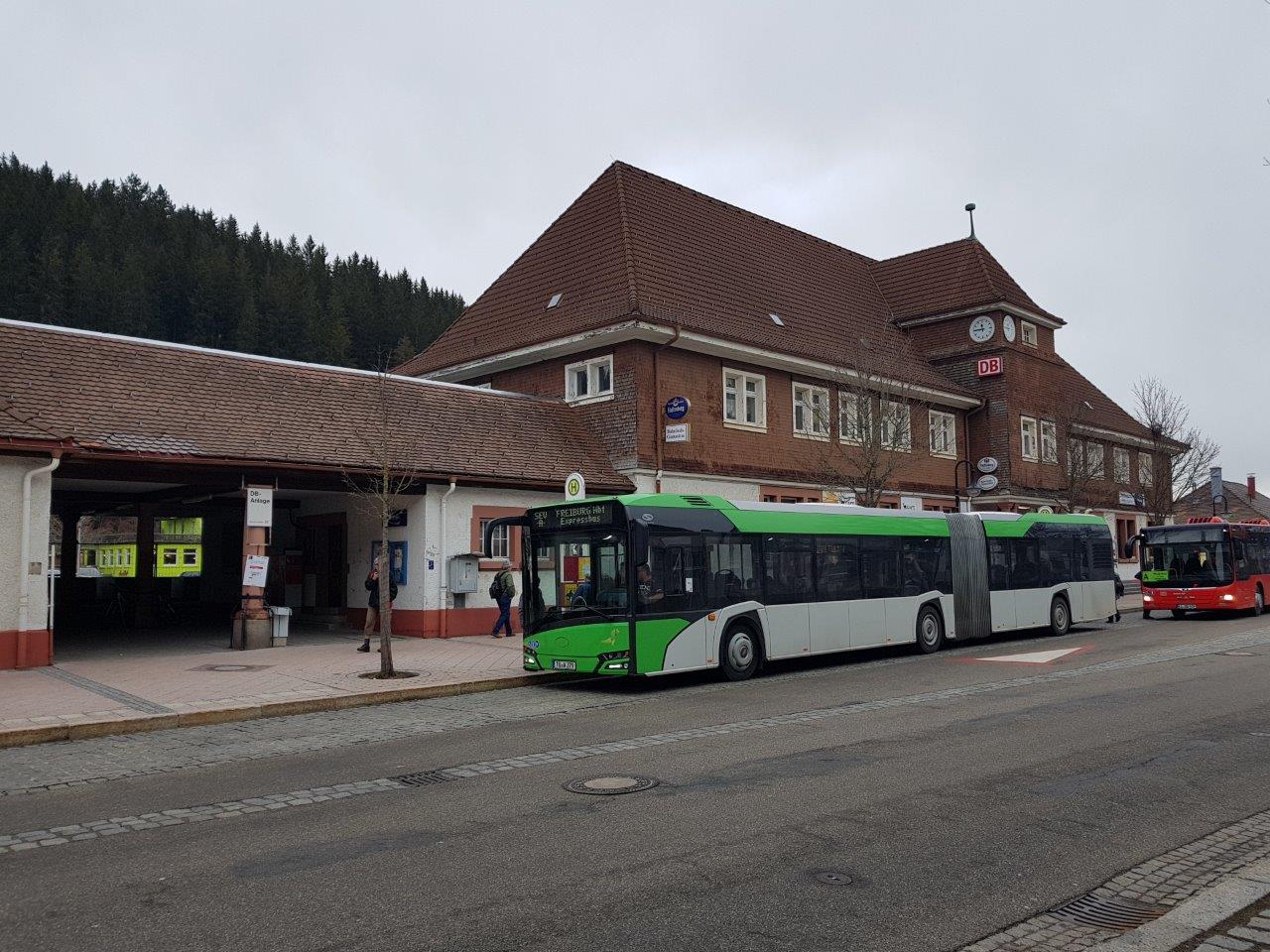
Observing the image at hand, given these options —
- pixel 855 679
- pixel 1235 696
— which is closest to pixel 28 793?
pixel 855 679

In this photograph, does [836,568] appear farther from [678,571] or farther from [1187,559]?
[1187,559]

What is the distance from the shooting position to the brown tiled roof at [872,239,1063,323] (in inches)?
1566

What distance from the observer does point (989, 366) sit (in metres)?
38.7

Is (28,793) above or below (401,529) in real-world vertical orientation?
below

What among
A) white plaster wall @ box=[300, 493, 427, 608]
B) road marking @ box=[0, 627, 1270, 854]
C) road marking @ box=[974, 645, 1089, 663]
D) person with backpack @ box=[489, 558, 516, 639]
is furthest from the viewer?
white plaster wall @ box=[300, 493, 427, 608]

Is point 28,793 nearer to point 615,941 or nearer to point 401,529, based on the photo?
point 615,941

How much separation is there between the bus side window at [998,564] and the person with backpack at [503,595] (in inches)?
396

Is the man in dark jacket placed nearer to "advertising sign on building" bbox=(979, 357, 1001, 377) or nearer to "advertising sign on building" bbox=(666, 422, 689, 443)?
"advertising sign on building" bbox=(666, 422, 689, 443)

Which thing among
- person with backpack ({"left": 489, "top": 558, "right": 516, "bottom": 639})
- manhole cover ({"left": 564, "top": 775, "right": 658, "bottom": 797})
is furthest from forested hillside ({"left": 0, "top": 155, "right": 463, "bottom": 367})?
manhole cover ({"left": 564, "top": 775, "right": 658, "bottom": 797})

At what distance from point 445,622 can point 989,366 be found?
953 inches

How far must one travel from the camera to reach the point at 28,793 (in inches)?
344

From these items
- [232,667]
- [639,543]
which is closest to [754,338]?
[639,543]

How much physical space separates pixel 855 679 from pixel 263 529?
37.4ft

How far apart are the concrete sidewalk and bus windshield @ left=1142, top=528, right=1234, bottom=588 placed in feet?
62.2
